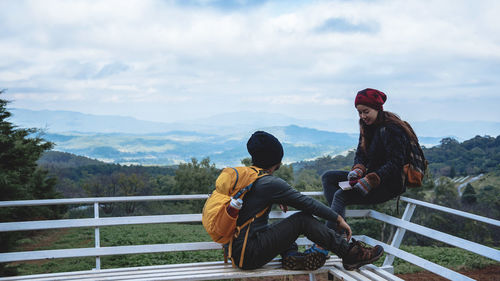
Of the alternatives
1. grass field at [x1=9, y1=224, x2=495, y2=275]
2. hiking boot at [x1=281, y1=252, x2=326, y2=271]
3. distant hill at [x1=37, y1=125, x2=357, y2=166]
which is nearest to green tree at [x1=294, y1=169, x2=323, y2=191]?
grass field at [x1=9, y1=224, x2=495, y2=275]

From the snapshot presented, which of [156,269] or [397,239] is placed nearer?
[156,269]

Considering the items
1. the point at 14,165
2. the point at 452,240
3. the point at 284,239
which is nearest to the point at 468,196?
the point at 14,165

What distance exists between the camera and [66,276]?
11.5 ft

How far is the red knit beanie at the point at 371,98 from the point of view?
12.8 ft

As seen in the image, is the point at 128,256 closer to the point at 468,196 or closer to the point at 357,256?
the point at 357,256

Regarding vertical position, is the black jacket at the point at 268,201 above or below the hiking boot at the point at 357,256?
above

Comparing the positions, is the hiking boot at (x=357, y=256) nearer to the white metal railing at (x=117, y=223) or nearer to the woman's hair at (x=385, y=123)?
the white metal railing at (x=117, y=223)

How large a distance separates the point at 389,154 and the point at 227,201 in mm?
1563

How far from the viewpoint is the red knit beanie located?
3.90 metres

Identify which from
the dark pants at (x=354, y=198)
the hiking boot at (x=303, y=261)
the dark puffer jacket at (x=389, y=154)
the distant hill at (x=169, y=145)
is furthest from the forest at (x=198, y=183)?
the distant hill at (x=169, y=145)

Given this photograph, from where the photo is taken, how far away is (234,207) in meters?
3.20

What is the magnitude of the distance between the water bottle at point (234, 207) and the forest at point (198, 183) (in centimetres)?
658

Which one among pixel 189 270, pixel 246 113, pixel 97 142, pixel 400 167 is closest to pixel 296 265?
pixel 189 270

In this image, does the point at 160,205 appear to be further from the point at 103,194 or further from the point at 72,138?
the point at 72,138
